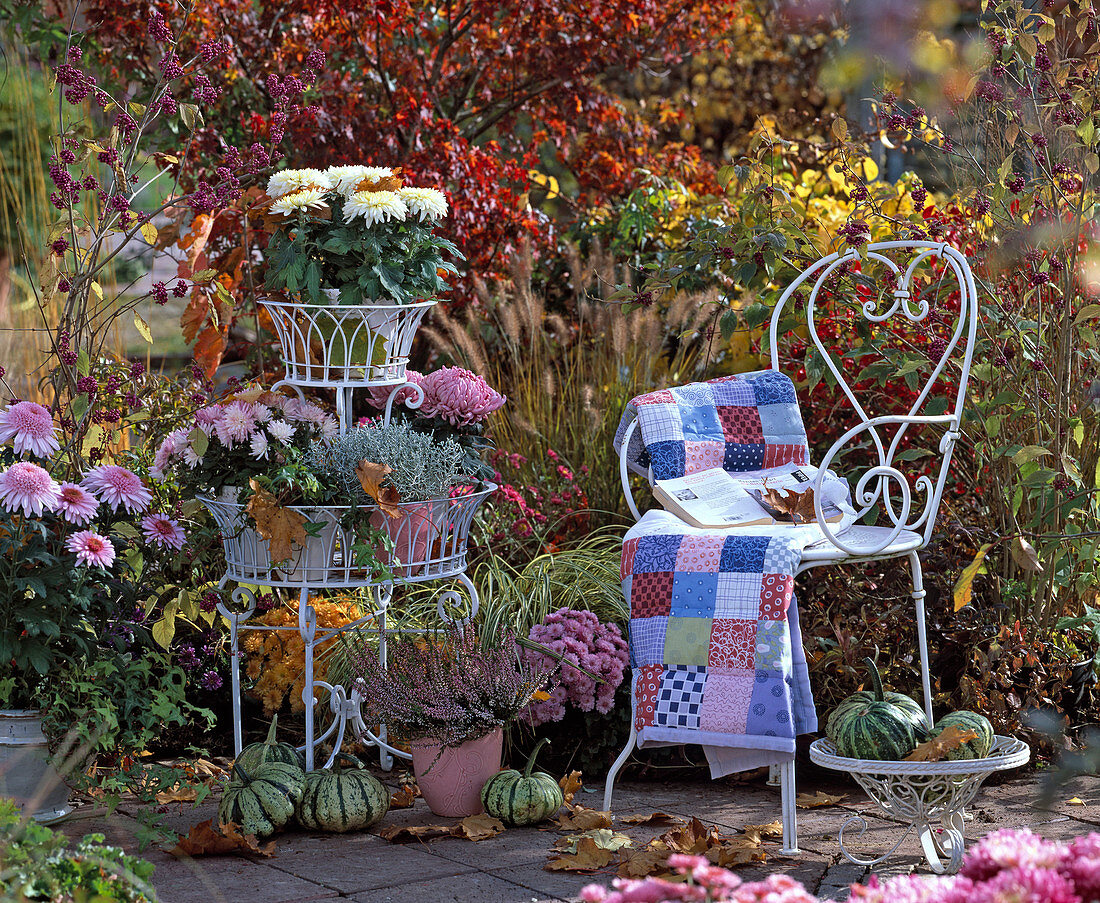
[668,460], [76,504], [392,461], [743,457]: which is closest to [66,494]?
[76,504]

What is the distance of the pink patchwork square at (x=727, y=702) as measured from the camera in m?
2.49

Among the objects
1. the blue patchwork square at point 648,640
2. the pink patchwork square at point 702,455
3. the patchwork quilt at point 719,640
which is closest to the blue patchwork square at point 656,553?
the patchwork quilt at point 719,640

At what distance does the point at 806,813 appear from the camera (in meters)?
2.82

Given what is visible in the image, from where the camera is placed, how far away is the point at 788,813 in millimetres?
2502

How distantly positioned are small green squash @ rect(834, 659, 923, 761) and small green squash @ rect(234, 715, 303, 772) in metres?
1.21

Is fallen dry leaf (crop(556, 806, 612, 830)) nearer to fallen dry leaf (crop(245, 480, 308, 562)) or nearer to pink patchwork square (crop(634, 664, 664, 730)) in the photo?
pink patchwork square (crop(634, 664, 664, 730))

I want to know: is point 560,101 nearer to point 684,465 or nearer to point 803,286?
point 803,286

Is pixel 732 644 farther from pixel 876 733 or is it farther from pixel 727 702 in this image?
pixel 876 733

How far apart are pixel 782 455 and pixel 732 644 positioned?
700 millimetres

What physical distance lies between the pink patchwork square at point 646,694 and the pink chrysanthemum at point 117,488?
3.84 feet

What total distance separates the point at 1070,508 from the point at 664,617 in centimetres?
122

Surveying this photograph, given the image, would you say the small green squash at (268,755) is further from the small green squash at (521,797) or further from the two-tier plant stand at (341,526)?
the small green squash at (521,797)

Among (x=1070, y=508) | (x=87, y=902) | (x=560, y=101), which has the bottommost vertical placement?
(x=87, y=902)

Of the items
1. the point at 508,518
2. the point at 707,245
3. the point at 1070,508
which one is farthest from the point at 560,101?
the point at 1070,508
